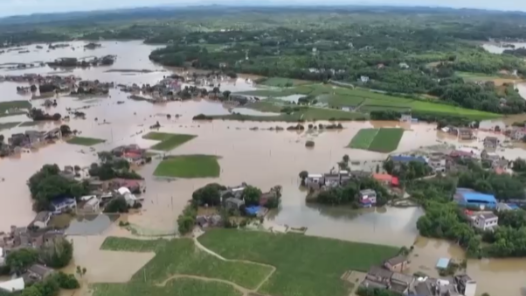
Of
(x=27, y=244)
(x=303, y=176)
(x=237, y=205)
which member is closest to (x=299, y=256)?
(x=237, y=205)

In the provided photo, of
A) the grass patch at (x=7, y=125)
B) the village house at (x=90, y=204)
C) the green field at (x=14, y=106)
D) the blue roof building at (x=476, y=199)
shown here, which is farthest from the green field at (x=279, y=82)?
the village house at (x=90, y=204)

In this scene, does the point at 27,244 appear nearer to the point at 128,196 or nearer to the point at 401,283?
the point at 128,196

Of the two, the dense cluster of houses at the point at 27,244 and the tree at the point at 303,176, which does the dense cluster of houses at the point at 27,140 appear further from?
the tree at the point at 303,176

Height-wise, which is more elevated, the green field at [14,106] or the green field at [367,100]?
the green field at [367,100]

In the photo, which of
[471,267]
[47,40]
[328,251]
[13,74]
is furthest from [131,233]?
[47,40]

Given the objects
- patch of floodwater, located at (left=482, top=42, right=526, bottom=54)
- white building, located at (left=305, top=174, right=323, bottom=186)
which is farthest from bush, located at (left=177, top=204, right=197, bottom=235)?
patch of floodwater, located at (left=482, top=42, right=526, bottom=54)

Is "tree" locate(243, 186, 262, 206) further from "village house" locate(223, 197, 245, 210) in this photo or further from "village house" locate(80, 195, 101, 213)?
"village house" locate(80, 195, 101, 213)
